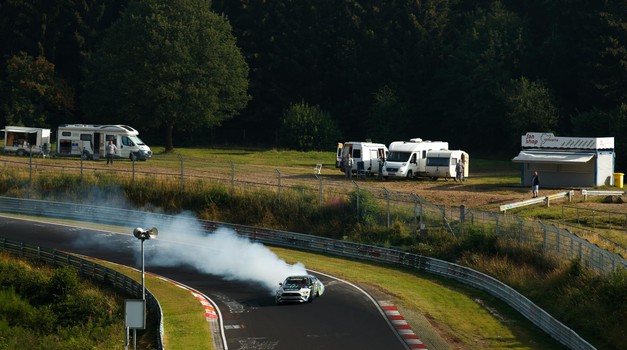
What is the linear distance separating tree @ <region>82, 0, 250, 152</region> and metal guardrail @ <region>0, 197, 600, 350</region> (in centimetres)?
2706

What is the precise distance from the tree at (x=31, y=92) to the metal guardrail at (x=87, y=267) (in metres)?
51.4

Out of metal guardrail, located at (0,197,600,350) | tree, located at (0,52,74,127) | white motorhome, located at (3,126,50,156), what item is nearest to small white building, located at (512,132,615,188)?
metal guardrail, located at (0,197,600,350)

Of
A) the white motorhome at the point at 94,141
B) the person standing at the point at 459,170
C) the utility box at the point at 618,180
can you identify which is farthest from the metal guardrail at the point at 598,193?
the white motorhome at the point at 94,141

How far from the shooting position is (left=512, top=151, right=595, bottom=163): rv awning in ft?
207

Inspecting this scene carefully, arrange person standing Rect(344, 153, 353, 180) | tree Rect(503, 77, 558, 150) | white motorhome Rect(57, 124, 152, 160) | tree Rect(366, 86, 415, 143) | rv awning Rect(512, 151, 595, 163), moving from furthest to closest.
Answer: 1. tree Rect(366, 86, 415, 143)
2. tree Rect(503, 77, 558, 150)
3. white motorhome Rect(57, 124, 152, 160)
4. person standing Rect(344, 153, 353, 180)
5. rv awning Rect(512, 151, 595, 163)

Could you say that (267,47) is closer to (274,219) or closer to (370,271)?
(274,219)

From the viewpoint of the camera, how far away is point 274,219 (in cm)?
5550

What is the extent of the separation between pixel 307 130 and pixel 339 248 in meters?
46.2

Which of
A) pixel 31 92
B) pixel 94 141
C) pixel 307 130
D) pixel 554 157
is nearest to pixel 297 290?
pixel 554 157

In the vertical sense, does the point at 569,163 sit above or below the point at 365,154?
below

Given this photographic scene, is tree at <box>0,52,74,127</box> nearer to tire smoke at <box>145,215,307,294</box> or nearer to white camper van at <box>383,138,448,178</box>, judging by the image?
white camper van at <box>383,138,448,178</box>

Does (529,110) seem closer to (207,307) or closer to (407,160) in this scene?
(407,160)

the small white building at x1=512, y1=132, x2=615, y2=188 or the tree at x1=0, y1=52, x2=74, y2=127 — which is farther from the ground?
the tree at x1=0, y1=52, x2=74, y2=127

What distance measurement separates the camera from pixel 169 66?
3376 inches
